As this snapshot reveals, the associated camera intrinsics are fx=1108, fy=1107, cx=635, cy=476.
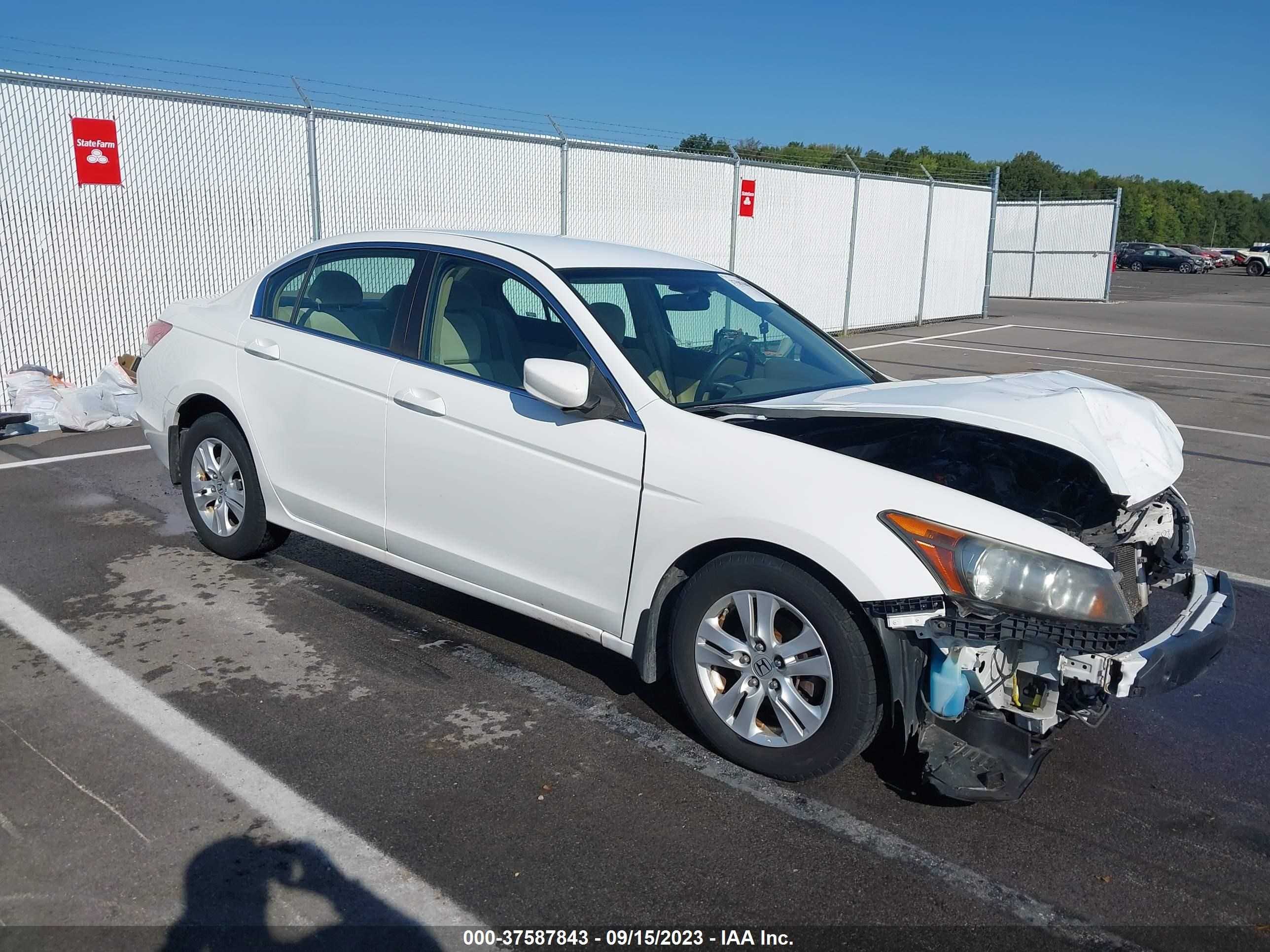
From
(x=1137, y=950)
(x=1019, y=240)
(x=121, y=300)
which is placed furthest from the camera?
(x=1019, y=240)

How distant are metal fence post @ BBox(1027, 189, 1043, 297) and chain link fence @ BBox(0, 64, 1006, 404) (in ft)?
65.0

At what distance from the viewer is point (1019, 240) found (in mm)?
36125

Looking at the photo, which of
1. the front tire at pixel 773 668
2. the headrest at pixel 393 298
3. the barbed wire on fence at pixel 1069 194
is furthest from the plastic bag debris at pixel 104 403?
the barbed wire on fence at pixel 1069 194

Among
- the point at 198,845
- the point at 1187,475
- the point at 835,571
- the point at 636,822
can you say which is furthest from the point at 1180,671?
the point at 1187,475

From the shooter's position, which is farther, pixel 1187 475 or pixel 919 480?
pixel 1187 475

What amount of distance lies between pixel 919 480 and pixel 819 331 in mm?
1951

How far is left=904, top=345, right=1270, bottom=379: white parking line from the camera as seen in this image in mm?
15609

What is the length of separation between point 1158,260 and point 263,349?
60.0 m

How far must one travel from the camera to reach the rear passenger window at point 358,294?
480cm

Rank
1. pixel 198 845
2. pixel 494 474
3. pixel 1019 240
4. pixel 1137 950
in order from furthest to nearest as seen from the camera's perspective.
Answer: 1. pixel 1019 240
2. pixel 494 474
3. pixel 198 845
4. pixel 1137 950

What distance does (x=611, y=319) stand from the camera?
431 centimetres

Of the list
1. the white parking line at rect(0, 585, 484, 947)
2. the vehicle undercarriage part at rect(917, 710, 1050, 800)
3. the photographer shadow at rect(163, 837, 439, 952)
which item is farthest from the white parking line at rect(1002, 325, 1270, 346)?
the photographer shadow at rect(163, 837, 439, 952)

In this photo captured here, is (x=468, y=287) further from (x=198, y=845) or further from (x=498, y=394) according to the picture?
(x=198, y=845)

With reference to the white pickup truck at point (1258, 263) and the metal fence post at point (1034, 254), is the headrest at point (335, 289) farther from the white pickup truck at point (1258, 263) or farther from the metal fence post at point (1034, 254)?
the white pickup truck at point (1258, 263)
